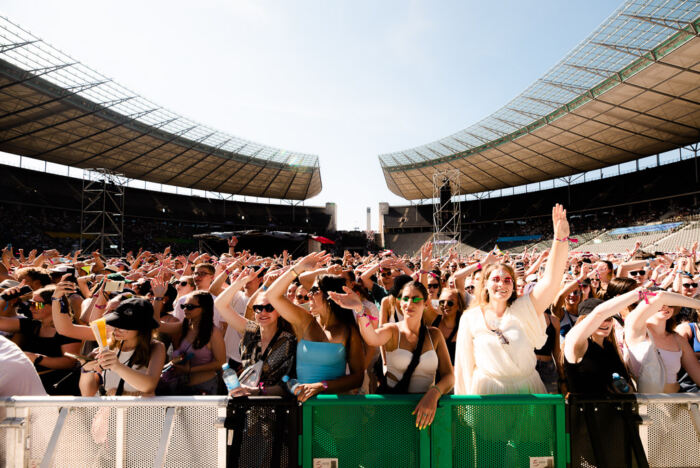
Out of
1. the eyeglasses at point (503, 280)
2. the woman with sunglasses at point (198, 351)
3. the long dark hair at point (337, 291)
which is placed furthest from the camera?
the woman with sunglasses at point (198, 351)

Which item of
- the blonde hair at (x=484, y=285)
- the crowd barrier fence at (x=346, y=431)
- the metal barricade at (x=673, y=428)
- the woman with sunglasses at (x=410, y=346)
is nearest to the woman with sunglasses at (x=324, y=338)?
the woman with sunglasses at (x=410, y=346)

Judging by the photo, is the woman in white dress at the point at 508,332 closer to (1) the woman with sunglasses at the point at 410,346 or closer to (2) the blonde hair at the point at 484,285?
(2) the blonde hair at the point at 484,285

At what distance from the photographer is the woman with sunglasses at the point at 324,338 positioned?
8.87 feet

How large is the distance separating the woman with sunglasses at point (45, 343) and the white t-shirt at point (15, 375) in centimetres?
95

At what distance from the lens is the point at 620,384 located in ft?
8.09

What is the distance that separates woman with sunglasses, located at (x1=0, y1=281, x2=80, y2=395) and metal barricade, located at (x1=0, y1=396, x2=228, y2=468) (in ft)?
3.66

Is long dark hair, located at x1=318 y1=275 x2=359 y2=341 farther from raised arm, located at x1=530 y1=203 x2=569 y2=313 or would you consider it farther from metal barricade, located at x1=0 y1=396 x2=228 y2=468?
raised arm, located at x1=530 y1=203 x2=569 y2=313

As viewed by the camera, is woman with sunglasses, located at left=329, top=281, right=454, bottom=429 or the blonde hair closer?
woman with sunglasses, located at left=329, top=281, right=454, bottom=429

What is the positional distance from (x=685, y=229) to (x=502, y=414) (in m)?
34.9

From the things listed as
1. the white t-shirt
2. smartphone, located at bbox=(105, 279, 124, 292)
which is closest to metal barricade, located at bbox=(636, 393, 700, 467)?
the white t-shirt

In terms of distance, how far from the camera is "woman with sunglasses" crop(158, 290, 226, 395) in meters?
3.21

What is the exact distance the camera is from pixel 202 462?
233cm

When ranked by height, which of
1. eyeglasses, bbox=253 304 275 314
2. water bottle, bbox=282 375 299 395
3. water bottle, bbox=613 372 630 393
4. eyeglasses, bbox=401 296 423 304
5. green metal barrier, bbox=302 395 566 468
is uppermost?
eyeglasses, bbox=401 296 423 304

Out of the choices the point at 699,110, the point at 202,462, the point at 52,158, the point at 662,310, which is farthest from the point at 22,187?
the point at 699,110
